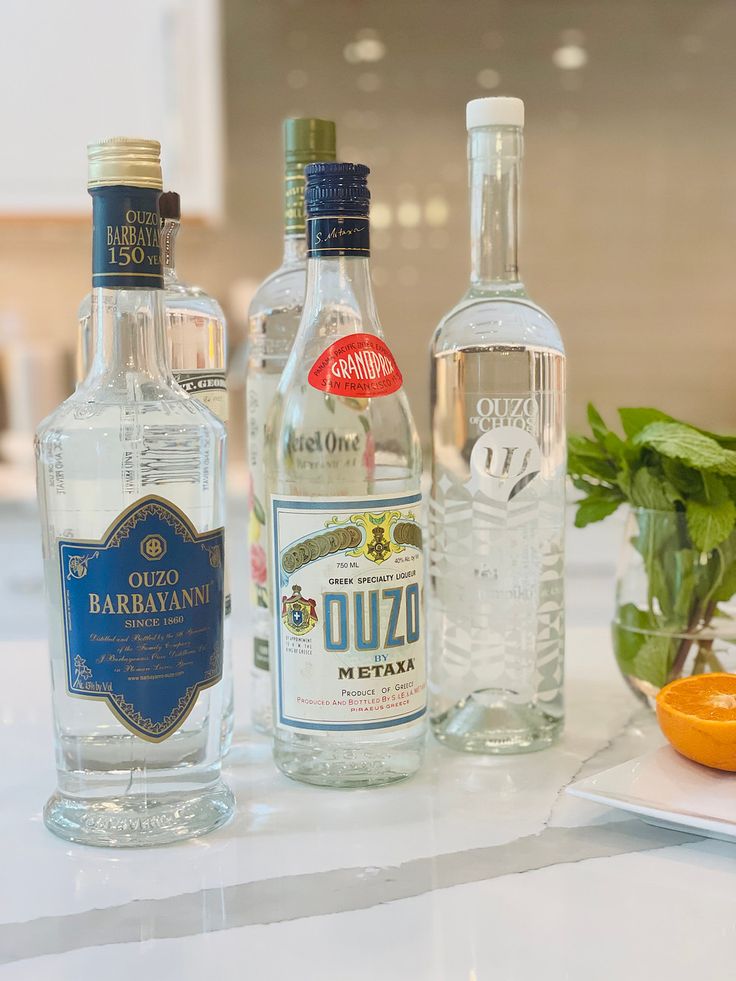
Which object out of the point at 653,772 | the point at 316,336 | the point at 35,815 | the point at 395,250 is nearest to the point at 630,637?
the point at 653,772

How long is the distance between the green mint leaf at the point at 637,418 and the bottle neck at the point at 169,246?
32 cm

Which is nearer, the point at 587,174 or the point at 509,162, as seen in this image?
the point at 509,162

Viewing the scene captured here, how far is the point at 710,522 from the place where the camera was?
0.71 metres

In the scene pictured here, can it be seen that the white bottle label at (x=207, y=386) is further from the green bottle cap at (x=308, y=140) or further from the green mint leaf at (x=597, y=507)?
the green mint leaf at (x=597, y=507)

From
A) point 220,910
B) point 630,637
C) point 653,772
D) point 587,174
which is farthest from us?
point 587,174

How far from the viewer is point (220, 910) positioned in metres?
0.50

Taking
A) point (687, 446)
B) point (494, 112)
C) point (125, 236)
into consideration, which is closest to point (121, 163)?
point (125, 236)

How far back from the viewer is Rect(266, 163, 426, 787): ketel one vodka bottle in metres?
0.64

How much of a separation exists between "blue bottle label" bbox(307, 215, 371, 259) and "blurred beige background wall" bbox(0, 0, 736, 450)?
2.05 meters

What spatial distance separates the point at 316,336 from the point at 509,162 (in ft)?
0.56

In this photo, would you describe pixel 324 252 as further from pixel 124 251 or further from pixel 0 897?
pixel 0 897

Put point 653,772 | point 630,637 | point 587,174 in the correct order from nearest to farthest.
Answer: point 653,772
point 630,637
point 587,174

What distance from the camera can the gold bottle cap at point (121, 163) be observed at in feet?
1.85

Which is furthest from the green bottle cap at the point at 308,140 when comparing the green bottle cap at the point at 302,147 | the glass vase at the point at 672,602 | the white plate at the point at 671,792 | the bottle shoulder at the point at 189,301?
the white plate at the point at 671,792
